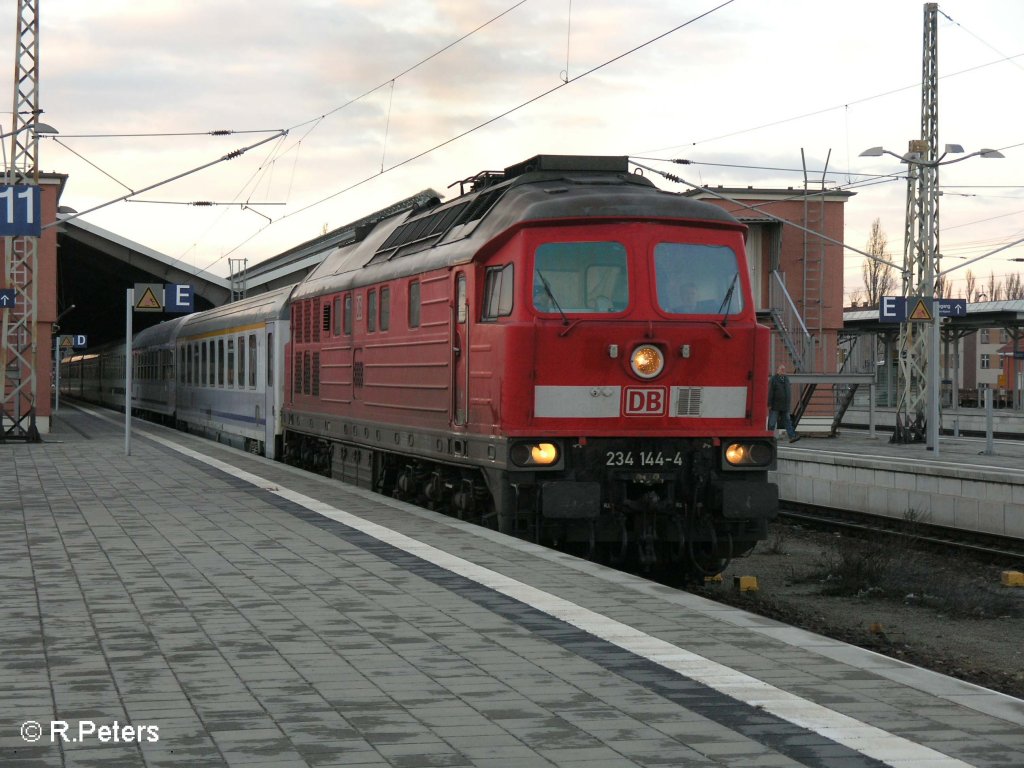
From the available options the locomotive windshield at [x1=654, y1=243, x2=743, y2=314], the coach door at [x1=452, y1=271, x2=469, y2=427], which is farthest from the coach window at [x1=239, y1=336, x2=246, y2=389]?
the locomotive windshield at [x1=654, y1=243, x2=743, y2=314]

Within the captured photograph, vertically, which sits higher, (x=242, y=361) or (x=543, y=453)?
(x=242, y=361)

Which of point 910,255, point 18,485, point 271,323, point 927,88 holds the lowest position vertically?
point 18,485

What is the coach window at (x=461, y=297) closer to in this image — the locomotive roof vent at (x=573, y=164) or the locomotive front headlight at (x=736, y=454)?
the locomotive roof vent at (x=573, y=164)

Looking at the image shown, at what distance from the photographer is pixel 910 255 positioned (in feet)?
104

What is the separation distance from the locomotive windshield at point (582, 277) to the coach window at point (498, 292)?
0.30 metres

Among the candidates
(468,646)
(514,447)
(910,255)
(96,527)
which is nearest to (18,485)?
(96,527)

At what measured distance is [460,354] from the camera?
12.8 metres

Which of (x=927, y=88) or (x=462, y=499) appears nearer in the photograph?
(x=462, y=499)

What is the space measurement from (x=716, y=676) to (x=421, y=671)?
4.60 feet

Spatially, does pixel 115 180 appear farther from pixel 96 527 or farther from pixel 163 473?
pixel 96 527

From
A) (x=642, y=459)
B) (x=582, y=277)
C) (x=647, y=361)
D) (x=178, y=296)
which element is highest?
(x=178, y=296)

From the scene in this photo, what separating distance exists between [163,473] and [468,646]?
1286 centimetres

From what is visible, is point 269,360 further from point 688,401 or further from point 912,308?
point 688,401

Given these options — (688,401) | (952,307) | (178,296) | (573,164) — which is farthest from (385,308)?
(178,296)
